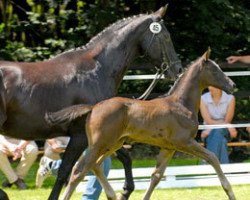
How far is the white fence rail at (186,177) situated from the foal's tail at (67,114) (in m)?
2.57

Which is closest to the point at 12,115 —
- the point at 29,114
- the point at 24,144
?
the point at 29,114

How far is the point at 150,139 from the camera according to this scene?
25.1 ft

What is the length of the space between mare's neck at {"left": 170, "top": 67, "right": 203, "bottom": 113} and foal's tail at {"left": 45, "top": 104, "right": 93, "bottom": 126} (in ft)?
3.32

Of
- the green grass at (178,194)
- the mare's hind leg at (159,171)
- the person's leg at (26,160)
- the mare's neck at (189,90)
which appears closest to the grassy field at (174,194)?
the green grass at (178,194)

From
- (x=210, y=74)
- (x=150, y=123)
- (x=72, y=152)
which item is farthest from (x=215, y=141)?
(x=72, y=152)

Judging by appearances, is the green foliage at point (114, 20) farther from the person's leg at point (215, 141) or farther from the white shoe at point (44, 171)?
the white shoe at point (44, 171)

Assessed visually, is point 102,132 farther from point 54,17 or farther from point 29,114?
point 54,17

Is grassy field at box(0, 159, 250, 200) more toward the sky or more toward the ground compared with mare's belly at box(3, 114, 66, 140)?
more toward the ground

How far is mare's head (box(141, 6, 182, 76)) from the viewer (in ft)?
27.1

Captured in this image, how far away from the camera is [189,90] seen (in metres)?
8.02

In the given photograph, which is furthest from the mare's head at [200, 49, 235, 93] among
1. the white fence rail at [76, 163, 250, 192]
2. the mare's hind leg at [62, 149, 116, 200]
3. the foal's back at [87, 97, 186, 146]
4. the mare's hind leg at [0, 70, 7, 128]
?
the white fence rail at [76, 163, 250, 192]

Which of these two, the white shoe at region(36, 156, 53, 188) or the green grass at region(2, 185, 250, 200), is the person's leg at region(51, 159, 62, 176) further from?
the green grass at region(2, 185, 250, 200)

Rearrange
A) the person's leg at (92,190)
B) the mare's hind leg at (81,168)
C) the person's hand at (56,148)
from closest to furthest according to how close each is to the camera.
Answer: the mare's hind leg at (81,168), the person's leg at (92,190), the person's hand at (56,148)

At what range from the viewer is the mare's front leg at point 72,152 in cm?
756
